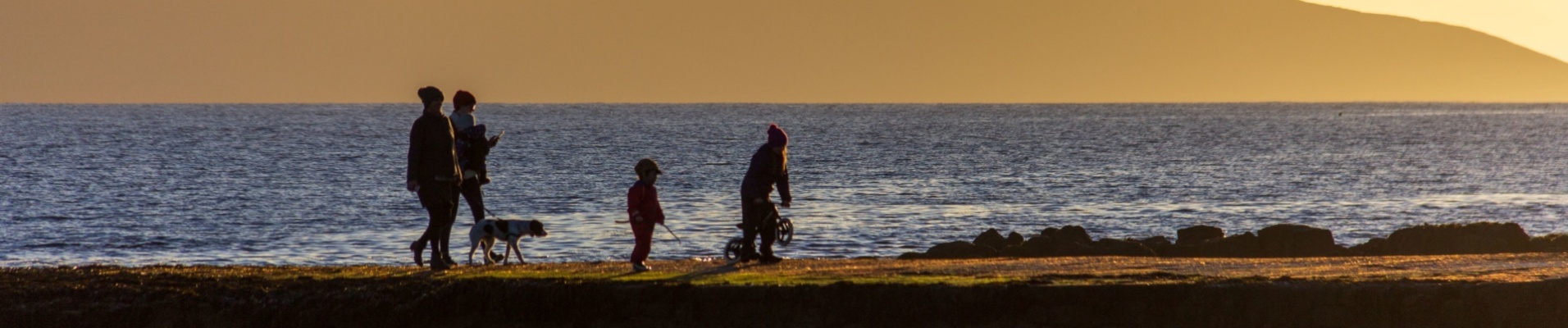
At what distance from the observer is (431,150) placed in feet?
37.7

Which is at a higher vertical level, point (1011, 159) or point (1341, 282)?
point (1341, 282)

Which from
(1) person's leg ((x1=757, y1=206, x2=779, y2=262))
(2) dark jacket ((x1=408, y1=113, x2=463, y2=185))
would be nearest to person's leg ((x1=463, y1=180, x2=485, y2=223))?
(2) dark jacket ((x1=408, y1=113, x2=463, y2=185))

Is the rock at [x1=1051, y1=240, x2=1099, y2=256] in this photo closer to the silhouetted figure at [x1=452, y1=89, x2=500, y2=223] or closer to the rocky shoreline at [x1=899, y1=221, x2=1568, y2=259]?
the rocky shoreline at [x1=899, y1=221, x2=1568, y2=259]

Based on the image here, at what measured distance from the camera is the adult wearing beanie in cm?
1259

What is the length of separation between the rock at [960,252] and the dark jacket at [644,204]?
24.7 ft

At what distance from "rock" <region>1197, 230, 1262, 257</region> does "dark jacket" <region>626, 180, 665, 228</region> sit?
9.98 m

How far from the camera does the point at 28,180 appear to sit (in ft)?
161

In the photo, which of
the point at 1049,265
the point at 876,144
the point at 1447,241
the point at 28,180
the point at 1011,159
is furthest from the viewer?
the point at 876,144

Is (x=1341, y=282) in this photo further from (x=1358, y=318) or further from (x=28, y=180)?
(x=28, y=180)

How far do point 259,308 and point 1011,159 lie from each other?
59358 mm

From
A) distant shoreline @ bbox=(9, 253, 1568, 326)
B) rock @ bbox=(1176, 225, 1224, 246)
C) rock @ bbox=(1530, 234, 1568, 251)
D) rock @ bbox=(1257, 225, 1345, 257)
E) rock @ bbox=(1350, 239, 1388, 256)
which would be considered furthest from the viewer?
rock @ bbox=(1176, 225, 1224, 246)

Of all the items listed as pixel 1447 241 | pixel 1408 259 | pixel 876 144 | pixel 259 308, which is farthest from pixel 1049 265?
pixel 876 144

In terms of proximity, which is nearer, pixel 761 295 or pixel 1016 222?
pixel 761 295

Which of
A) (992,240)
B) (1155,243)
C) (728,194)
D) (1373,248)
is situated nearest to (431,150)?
(992,240)
